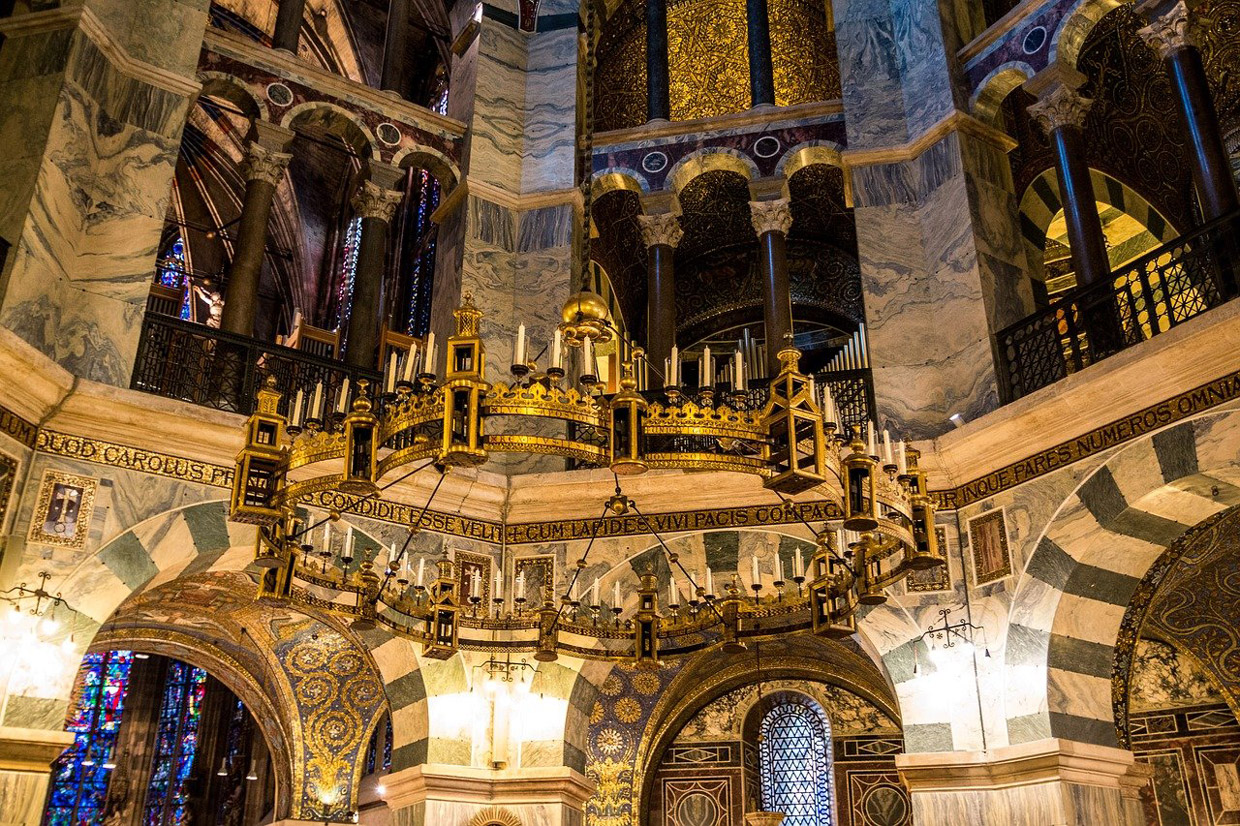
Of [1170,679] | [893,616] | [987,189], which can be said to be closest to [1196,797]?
[1170,679]

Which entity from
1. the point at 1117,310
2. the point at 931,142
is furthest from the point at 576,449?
the point at 931,142

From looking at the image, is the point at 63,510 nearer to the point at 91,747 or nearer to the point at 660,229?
the point at 660,229

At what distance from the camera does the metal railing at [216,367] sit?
29.5 feet

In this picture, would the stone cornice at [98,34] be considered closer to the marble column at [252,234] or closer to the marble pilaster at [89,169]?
the marble pilaster at [89,169]

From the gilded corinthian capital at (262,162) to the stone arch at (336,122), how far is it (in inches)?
10.6

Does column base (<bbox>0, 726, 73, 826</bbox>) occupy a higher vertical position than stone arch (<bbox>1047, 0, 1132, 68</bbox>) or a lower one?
lower

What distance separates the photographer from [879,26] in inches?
444

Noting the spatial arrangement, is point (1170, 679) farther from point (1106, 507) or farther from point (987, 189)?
point (987, 189)

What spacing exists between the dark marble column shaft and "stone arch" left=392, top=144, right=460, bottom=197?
2267 millimetres

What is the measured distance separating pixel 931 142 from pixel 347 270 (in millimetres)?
8216

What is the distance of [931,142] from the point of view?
10430 mm

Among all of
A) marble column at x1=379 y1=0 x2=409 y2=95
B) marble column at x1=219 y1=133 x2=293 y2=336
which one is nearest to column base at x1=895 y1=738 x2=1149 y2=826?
marble column at x1=219 y1=133 x2=293 y2=336

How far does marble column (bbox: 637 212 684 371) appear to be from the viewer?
1168 cm

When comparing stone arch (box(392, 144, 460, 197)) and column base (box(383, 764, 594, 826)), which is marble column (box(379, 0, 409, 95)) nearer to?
stone arch (box(392, 144, 460, 197))
